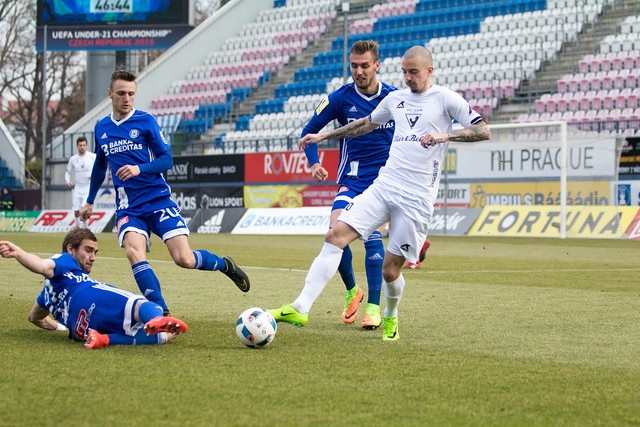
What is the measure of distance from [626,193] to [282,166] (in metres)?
11.1

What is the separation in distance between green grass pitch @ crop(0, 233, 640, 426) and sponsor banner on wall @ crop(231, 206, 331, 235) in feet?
48.9

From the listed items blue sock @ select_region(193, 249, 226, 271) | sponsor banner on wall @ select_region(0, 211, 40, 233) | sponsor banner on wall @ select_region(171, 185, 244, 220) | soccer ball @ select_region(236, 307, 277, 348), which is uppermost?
blue sock @ select_region(193, 249, 226, 271)

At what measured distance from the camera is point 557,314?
7.07 meters

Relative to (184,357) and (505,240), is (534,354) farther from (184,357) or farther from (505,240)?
(505,240)

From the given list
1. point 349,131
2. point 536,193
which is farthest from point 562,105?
point 349,131

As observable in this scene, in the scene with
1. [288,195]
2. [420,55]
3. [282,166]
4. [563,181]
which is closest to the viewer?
[420,55]

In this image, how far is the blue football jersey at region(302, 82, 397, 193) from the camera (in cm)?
684

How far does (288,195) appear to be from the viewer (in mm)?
26766

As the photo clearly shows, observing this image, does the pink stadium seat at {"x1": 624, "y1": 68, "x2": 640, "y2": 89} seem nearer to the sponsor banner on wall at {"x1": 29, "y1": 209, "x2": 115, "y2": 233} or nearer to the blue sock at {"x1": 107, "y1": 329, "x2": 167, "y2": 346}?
the sponsor banner on wall at {"x1": 29, "y1": 209, "x2": 115, "y2": 233}

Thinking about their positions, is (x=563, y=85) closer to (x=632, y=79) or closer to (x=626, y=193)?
(x=632, y=79)

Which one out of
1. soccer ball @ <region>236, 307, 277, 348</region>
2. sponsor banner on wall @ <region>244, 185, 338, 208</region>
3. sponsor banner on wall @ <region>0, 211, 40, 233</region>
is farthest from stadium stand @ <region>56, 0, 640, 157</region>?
soccer ball @ <region>236, 307, 277, 348</region>

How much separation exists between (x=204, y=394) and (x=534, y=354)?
2.27 metres

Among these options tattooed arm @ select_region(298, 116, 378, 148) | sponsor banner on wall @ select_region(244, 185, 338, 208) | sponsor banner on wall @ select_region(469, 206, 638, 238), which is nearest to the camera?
tattooed arm @ select_region(298, 116, 378, 148)

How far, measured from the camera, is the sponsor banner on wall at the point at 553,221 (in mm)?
20469
